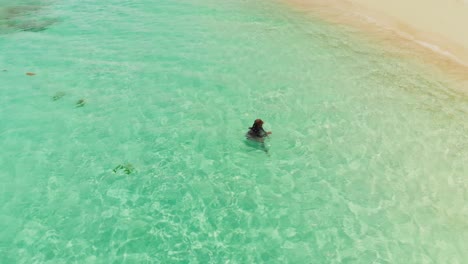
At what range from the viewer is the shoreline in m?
19.0

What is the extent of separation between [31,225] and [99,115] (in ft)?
19.3

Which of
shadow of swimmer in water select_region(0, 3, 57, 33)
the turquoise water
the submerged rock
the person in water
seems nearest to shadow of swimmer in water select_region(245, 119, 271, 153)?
the person in water

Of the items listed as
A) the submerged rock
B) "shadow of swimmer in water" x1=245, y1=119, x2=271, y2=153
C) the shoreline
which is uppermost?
the shoreline

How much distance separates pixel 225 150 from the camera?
13594mm

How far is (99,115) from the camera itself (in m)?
15.4

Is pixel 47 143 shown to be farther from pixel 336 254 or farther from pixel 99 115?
pixel 336 254

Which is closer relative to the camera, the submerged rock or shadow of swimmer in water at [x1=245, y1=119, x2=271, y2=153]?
shadow of swimmer in water at [x1=245, y1=119, x2=271, y2=153]

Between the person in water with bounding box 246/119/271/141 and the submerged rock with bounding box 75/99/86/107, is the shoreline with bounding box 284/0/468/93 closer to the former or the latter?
the person in water with bounding box 246/119/271/141

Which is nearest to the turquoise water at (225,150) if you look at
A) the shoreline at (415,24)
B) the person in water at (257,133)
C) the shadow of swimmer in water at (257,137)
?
the shadow of swimmer in water at (257,137)

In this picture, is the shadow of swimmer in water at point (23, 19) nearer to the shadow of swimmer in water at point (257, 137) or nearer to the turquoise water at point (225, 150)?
the turquoise water at point (225, 150)

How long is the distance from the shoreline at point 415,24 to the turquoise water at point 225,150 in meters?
1.60

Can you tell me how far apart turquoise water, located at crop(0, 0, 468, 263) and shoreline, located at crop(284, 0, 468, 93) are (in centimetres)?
160

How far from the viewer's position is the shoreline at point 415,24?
1903 centimetres

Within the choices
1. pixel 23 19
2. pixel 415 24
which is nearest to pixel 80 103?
pixel 23 19
